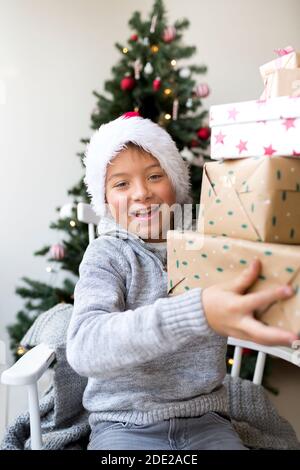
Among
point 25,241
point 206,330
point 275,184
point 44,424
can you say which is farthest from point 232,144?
point 25,241

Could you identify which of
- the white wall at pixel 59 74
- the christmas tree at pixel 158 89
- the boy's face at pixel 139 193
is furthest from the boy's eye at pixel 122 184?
the white wall at pixel 59 74

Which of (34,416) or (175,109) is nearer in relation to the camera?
(34,416)

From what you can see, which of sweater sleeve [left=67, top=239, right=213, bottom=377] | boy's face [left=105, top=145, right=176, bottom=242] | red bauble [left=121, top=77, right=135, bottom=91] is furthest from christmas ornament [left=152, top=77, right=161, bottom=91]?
sweater sleeve [left=67, top=239, right=213, bottom=377]

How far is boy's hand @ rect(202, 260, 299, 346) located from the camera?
0.53 metres

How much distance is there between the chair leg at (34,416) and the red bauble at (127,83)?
129 cm

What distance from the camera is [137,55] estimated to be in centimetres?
177

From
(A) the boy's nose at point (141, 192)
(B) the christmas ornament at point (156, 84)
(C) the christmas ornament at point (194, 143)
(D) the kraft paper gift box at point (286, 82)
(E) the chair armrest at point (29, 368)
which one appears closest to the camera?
(D) the kraft paper gift box at point (286, 82)

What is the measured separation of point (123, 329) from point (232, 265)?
0.19 meters

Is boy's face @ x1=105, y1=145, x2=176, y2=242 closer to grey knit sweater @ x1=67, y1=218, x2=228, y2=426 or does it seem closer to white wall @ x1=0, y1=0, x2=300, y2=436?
grey knit sweater @ x1=67, y1=218, x2=228, y2=426

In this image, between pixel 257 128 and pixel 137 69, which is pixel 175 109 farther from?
pixel 257 128

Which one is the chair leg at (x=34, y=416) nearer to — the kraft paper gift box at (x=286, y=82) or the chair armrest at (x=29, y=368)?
the chair armrest at (x=29, y=368)

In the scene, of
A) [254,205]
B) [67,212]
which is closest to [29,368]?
[254,205]

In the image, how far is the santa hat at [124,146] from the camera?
0.95m

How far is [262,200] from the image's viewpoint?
23.2 inches
